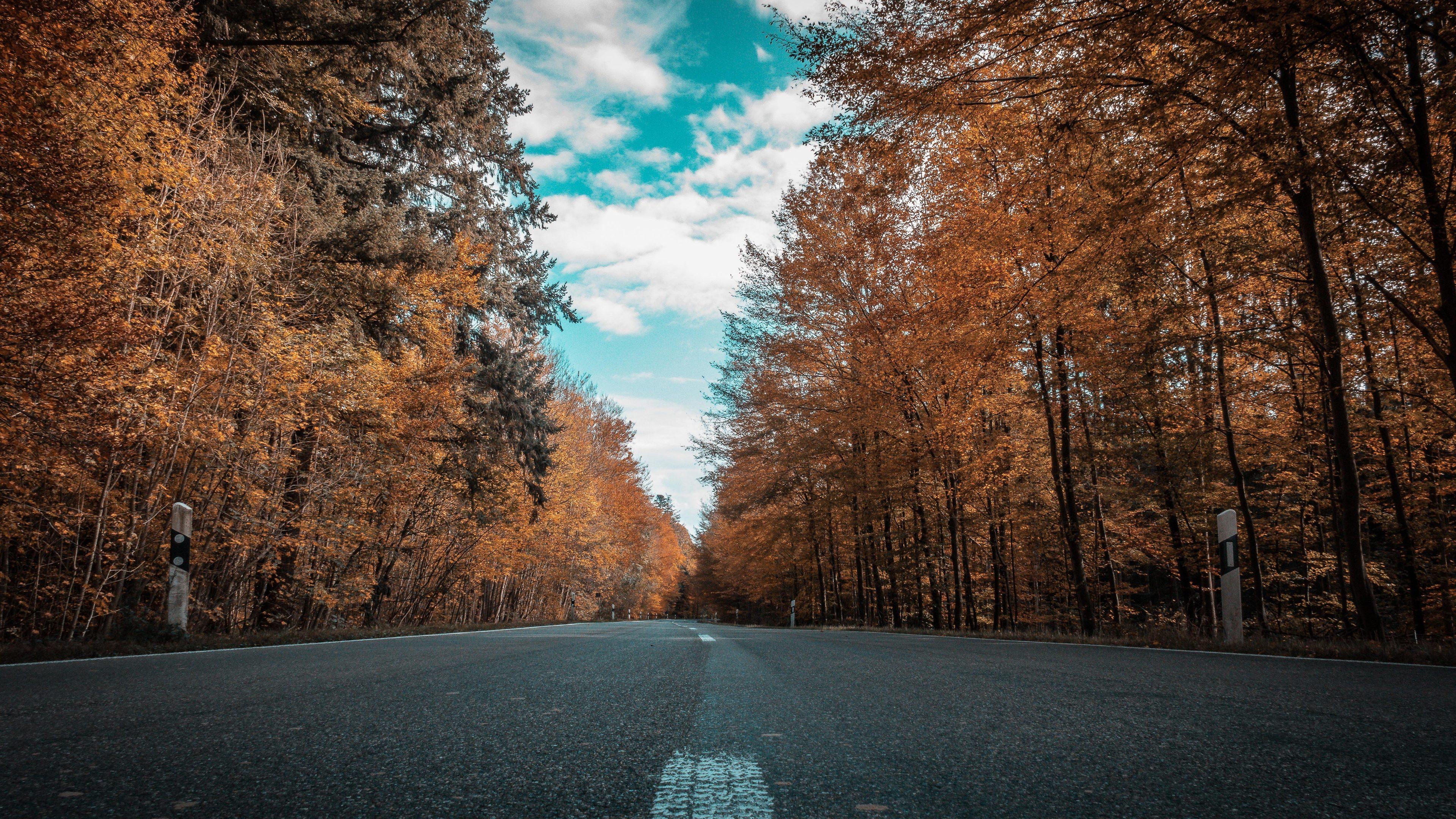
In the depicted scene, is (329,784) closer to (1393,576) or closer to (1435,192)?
(1435,192)

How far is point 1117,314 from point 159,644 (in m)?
16.1

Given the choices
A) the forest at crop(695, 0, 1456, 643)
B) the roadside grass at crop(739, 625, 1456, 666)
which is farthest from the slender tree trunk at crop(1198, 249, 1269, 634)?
the roadside grass at crop(739, 625, 1456, 666)

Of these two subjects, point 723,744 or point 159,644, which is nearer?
point 723,744

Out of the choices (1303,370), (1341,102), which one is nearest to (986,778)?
(1341,102)

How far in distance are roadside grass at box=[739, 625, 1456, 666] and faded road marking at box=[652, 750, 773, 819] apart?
18.4 feet

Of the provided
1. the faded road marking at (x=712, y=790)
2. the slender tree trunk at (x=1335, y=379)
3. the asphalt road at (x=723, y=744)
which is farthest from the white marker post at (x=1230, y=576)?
the faded road marking at (x=712, y=790)

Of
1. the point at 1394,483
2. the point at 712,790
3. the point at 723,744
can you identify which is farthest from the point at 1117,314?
the point at 712,790

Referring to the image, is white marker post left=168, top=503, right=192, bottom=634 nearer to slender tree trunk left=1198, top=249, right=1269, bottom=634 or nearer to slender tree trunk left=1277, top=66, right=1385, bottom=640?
slender tree trunk left=1277, top=66, right=1385, bottom=640

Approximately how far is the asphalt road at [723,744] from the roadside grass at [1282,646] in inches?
74.7

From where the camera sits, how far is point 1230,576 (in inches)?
284

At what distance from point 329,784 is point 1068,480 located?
12.0m

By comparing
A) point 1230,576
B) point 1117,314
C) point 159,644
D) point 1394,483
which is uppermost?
point 1117,314

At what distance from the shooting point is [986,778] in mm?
1474

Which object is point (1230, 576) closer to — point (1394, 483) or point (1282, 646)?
point (1282, 646)
